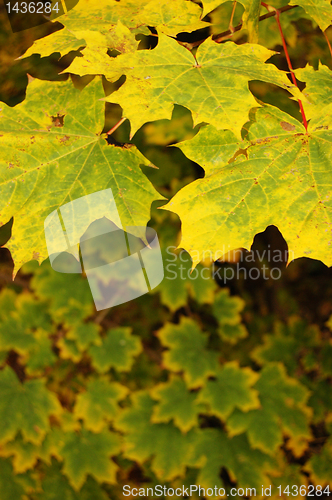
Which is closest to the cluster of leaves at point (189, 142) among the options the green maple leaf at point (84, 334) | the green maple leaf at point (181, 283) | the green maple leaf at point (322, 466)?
the green maple leaf at point (181, 283)

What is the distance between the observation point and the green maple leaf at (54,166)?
92 centimetres

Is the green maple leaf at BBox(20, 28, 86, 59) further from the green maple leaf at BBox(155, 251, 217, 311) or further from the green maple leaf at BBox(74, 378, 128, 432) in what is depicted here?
the green maple leaf at BBox(74, 378, 128, 432)

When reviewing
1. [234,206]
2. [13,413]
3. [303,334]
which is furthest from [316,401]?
[234,206]

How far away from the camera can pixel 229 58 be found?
2.85ft

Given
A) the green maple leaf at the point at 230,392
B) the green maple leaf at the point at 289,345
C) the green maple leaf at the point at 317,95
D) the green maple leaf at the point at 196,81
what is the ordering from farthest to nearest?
the green maple leaf at the point at 289,345
the green maple leaf at the point at 230,392
the green maple leaf at the point at 317,95
the green maple leaf at the point at 196,81

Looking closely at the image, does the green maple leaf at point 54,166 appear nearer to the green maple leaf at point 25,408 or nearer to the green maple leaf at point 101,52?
the green maple leaf at point 101,52

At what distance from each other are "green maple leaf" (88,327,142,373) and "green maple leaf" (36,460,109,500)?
0.75 meters

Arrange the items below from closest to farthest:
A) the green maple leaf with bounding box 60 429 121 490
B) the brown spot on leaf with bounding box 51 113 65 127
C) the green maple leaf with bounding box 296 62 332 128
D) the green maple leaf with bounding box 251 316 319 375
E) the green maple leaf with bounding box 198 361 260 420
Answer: the green maple leaf with bounding box 296 62 332 128
the brown spot on leaf with bounding box 51 113 65 127
the green maple leaf with bounding box 198 361 260 420
the green maple leaf with bounding box 60 429 121 490
the green maple leaf with bounding box 251 316 319 375

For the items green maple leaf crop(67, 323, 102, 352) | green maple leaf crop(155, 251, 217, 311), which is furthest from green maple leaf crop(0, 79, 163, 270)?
green maple leaf crop(67, 323, 102, 352)

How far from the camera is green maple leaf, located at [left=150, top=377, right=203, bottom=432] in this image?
6.65 feet

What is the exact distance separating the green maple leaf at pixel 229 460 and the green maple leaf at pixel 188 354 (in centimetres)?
36

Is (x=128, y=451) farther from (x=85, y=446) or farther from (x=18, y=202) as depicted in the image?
(x=18, y=202)

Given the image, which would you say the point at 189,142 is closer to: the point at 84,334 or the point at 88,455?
the point at 84,334

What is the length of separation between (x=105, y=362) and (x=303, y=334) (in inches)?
53.3
